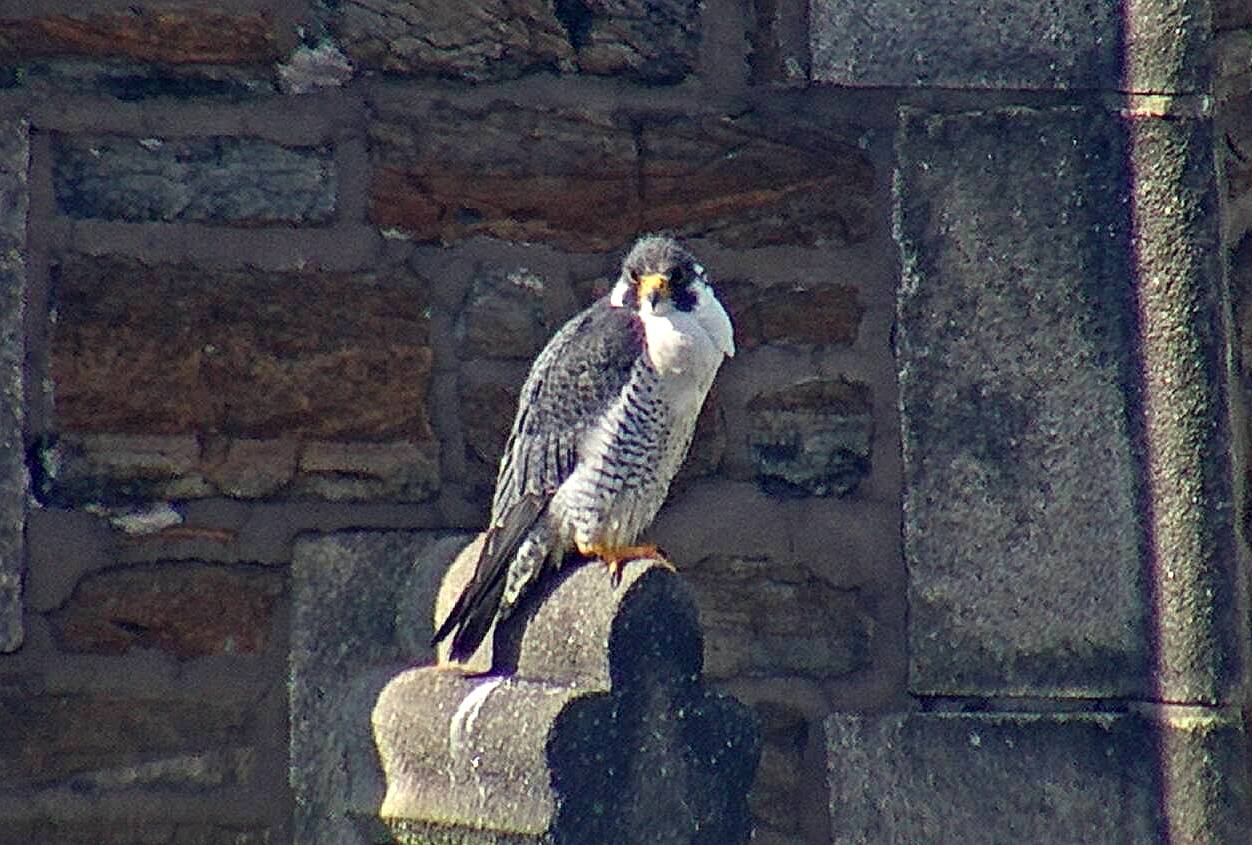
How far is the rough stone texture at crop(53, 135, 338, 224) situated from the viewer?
121 inches

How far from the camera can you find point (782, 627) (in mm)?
3133

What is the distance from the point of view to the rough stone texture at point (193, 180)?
307 cm

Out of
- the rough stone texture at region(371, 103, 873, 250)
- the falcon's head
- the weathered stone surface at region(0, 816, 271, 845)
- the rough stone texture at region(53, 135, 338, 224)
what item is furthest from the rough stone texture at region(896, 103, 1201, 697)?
the weathered stone surface at region(0, 816, 271, 845)

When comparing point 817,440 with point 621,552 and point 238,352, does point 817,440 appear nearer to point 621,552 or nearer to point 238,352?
point 621,552

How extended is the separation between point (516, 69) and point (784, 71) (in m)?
0.36

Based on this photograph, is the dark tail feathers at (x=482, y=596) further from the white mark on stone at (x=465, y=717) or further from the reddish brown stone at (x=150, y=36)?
the reddish brown stone at (x=150, y=36)

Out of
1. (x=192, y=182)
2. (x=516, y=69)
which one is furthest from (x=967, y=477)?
(x=192, y=182)

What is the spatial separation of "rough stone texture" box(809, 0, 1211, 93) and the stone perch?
83 cm

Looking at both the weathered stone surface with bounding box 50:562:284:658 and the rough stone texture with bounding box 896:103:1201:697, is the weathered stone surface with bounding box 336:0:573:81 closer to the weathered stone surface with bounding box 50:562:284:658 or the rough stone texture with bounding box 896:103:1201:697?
the rough stone texture with bounding box 896:103:1201:697

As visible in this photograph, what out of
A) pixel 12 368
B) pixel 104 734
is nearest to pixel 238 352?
pixel 12 368

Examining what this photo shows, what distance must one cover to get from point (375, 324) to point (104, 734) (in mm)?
649

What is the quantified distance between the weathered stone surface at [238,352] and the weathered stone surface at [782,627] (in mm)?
468

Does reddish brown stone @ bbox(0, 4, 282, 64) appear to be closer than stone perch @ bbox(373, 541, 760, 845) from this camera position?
No

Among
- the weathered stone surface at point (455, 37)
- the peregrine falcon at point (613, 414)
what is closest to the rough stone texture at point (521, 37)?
the weathered stone surface at point (455, 37)
